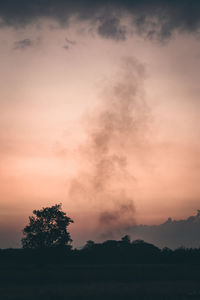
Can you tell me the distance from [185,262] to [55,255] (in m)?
28.9

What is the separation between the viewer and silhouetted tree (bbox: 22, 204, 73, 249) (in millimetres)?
90812

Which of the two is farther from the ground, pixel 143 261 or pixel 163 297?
pixel 143 261

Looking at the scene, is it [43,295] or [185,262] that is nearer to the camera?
[43,295]

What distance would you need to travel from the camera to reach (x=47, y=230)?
91.9 meters

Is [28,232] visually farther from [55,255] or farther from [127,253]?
[127,253]

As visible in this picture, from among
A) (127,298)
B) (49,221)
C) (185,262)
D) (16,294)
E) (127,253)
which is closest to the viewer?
(127,298)

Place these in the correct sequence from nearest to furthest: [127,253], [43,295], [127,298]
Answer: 1. [127,298]
2. [43,295]
3. [127,253]

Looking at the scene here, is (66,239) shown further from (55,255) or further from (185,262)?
(185,262)

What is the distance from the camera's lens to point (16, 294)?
3612 cm

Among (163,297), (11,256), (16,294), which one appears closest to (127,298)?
(163,297)

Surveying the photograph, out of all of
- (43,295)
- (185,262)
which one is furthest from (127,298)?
(185,262)

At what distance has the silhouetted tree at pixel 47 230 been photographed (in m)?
90.8

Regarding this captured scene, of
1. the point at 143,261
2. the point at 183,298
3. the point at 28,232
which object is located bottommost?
the point at 183,298

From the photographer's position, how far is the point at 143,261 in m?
91.8
